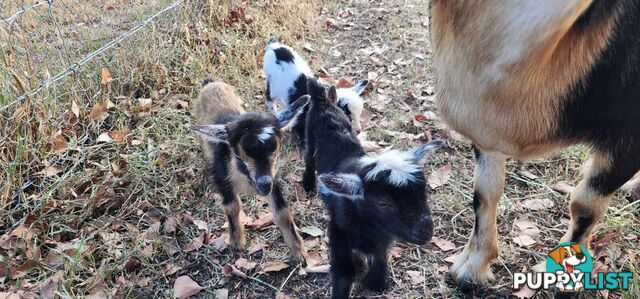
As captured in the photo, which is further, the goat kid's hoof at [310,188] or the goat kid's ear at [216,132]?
the goat kid's hoof at [310,188]

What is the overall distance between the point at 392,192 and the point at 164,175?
2.05 meters

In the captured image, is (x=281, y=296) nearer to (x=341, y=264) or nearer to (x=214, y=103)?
(x=341, y=264)

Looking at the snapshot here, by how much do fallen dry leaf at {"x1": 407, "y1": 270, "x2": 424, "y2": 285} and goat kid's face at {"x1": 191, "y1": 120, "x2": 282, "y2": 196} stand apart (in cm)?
99

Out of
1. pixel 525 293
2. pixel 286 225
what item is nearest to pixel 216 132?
pixel 286 225

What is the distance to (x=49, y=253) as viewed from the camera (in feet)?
11.3

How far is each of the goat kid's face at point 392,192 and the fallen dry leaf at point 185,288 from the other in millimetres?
1099

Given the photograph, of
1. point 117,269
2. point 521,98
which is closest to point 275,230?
point 117,269

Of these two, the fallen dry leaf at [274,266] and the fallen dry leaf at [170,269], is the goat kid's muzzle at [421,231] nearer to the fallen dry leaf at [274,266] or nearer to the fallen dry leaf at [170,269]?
the fallen dry leaf at [274,266]

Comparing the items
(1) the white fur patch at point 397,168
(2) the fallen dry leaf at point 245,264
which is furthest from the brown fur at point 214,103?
(1) the white fur patch at point 397,168

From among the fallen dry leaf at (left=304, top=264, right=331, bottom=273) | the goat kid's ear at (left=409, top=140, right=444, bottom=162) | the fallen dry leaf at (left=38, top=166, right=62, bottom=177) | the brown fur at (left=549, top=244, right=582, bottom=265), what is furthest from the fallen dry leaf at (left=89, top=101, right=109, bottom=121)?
the brown fur at (left=549, top=244, right=582, bottom=265)

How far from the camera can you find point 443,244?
3.45m

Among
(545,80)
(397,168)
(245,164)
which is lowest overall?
(245,164)

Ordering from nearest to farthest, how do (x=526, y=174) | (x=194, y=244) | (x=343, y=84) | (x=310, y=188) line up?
(x=194, y=244)
(x=526, y=174)
(x=310, y=188)
(x=343, y=84)

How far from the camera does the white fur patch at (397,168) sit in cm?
263
